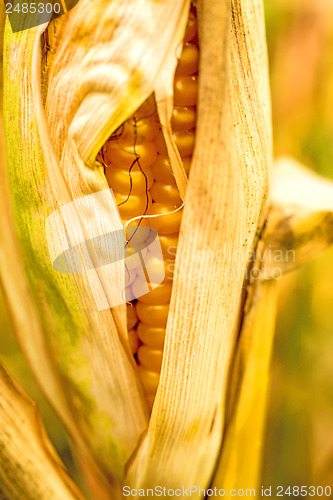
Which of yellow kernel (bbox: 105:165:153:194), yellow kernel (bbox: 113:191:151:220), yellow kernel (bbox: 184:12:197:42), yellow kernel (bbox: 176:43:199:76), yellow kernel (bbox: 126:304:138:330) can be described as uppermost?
yellow kernel (bbox: 184:12:197:42)

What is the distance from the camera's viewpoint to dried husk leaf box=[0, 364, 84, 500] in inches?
17.0

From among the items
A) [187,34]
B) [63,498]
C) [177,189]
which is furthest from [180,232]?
[63,498]

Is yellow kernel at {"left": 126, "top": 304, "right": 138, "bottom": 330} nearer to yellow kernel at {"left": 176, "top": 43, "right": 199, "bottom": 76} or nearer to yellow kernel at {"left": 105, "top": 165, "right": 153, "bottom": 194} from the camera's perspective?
yellow kernel at {"left": 105, "top": 165, "right": 153, "bottom": 194}

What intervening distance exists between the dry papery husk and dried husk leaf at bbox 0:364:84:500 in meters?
0.03

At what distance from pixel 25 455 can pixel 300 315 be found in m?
0.35

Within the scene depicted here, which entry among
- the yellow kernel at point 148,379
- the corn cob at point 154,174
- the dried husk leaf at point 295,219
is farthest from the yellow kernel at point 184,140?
the yellow kernel at point 148,379

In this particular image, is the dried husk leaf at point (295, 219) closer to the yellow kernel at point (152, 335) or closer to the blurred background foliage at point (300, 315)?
the blurred background foliage at point (300, 315)

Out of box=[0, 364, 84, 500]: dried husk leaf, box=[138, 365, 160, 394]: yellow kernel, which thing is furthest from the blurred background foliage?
box=[138, 365, 160, 394]: yellow kernel

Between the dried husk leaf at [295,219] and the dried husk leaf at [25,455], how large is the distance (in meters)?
0.30

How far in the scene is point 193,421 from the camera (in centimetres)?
41

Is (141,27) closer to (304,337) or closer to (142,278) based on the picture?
(142,278)

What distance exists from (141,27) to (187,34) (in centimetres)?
4

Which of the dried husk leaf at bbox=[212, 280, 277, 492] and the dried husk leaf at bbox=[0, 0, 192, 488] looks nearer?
the dried husk leaf at bbox=[0, 0, 192, 488]

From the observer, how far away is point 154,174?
0.36 meters
